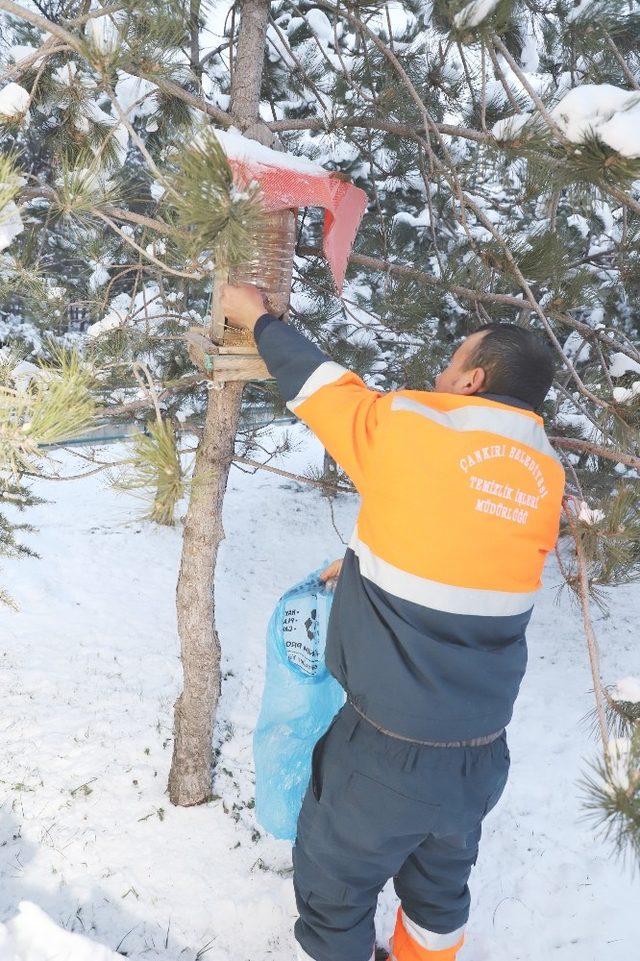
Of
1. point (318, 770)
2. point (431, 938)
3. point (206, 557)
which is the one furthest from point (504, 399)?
point (431, 938)

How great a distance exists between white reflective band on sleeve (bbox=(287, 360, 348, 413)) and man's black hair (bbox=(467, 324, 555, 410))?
34 cm

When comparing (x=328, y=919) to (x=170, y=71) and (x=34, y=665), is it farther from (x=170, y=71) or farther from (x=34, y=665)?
(x=34, y=665)

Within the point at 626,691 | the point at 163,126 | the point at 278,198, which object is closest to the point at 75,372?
the point at 278,198

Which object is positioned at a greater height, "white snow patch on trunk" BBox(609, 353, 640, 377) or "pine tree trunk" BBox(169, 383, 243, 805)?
"white snow patch on trunk" BBox(609, 353, 640, 377)

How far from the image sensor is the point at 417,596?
4.29 feet

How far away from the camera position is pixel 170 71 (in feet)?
4.85

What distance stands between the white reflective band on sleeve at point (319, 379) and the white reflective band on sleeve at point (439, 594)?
0.37m

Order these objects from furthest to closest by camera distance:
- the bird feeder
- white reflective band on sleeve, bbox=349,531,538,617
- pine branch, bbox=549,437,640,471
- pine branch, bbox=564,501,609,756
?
pine branch, bbox=549,437,640,471 < the bird feeder < white reflective band on sleeve, bbox=349,531,538,617 < pine branch, bbox=564,501,609,756

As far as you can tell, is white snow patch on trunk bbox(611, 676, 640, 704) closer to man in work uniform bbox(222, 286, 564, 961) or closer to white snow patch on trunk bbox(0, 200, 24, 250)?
man in work uniform bbox(222, 286, 564, 961)

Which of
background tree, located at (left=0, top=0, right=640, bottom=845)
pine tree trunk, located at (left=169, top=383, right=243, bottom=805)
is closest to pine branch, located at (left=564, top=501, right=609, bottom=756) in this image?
background tree, located at (left=0, top=0, right=640, bottom=845)

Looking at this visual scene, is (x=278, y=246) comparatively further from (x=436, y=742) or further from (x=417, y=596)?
(x=436, y=742)

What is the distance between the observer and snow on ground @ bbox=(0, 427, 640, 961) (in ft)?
6.61

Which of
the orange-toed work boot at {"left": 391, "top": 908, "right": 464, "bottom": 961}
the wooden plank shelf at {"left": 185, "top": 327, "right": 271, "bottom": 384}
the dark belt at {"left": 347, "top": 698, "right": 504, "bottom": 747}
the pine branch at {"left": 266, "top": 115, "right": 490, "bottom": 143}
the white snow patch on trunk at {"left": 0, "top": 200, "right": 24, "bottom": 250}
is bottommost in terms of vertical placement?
the orange-toed work boot at {"left": 391, "top": 908, "right": 464, "bottom": 961}

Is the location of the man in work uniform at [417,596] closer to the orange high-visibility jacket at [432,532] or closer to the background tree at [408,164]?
the orange high-visibility jacket at [432,532]
